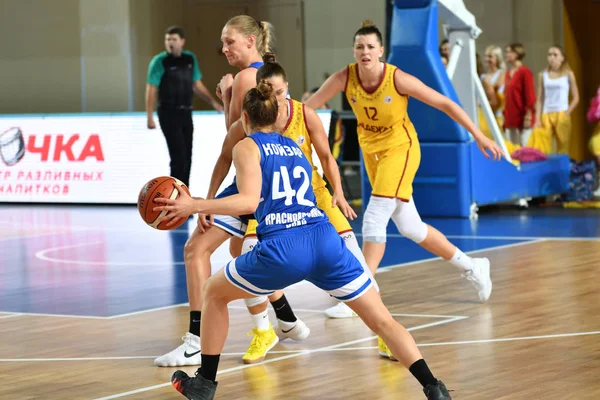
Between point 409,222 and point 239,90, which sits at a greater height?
point 239,90

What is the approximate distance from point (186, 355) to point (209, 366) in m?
1.01

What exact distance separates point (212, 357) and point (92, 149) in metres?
12.2

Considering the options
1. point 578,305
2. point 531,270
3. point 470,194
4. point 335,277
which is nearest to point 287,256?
point 335,277

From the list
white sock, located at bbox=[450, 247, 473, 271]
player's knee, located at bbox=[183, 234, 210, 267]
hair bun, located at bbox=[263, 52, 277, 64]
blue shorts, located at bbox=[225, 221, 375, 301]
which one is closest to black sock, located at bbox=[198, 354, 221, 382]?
blue shorts, located at bbox=[225, 221, 375, 301]

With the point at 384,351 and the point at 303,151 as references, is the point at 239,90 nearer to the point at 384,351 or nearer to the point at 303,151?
the point at 303,151

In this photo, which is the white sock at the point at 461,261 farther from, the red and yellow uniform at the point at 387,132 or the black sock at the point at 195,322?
the black sock at the point at 195,322

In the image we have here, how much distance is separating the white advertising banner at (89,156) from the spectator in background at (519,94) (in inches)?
167

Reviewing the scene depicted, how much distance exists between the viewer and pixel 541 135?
1652cm

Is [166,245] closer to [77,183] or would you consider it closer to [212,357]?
[77,183]

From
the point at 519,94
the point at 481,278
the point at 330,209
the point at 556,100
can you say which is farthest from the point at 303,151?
the point at 519,94

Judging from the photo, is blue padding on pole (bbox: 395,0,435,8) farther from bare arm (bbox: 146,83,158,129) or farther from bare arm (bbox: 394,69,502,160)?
bare arm (bbox: 394,69,502,160)

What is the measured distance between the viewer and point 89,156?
17.2 metres

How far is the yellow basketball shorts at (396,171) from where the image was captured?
7648mm

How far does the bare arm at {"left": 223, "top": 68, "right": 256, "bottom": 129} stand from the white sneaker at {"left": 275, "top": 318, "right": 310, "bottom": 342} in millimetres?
1280
